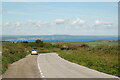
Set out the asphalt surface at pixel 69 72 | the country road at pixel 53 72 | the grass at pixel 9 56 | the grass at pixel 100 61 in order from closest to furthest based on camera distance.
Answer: the asphalt surface at pixel 69 72 → the country road at pixel 53 72 → the grass at pixel 100 61 → the grass at pixel 9 56

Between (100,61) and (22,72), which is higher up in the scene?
(100,61)

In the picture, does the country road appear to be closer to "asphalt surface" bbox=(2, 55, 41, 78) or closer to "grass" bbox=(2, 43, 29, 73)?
"asphalt surface" bbox=(2, 55, 41, 78)

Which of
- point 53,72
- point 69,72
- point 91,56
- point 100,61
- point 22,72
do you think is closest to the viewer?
point 69,72

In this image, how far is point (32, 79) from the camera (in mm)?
15398

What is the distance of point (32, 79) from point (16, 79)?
0.95 metres

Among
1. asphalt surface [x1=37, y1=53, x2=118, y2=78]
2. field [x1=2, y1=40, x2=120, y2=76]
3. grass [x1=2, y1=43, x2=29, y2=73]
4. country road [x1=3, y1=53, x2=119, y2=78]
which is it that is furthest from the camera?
grass [x1=2, y1=43, x2=29, y2=73]

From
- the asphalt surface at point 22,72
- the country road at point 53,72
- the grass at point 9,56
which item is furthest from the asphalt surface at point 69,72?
the grass at point 9,56

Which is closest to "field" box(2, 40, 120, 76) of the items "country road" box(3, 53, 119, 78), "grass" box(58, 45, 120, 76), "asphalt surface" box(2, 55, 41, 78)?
"grass" box(58, 45, 120, 76)

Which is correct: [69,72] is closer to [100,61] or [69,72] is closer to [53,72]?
[53,72]

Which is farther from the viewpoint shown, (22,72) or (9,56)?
(9,56)

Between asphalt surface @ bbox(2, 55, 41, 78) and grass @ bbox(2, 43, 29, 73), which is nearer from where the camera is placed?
asphalt surface @ bbox(2, 55, 41, 78)

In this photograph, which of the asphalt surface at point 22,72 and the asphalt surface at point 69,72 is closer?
the asphalt surface at point 69,72

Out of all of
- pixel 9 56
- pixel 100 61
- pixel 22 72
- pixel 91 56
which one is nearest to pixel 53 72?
pixel 22 72

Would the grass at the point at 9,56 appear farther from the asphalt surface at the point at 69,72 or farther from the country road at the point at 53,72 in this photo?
the asphalt surface at the point at 69,72
